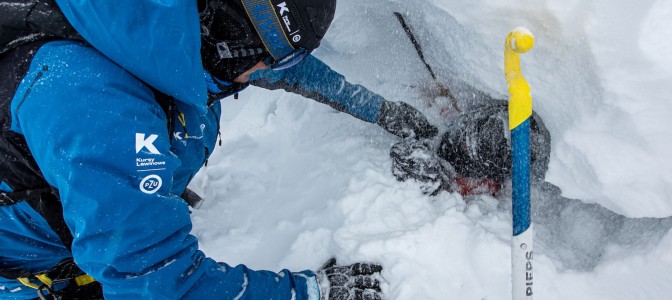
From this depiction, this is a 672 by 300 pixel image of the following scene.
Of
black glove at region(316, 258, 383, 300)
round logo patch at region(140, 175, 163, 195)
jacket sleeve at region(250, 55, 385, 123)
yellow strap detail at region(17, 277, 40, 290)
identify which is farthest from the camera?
jacket sleeve at region(250, 55, 385, 123)

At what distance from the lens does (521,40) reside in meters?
1.92

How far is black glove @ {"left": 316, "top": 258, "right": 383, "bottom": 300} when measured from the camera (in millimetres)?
2348

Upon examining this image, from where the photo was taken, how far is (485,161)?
3.11 meters

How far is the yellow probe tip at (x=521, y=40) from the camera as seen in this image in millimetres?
1916

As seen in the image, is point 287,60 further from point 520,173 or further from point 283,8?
point 520,173

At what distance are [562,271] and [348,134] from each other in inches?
66.0

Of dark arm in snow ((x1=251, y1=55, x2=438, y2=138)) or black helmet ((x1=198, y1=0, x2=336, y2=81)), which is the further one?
dark arm in snow ((x1=251, y1=55, x2=438, y2=138))

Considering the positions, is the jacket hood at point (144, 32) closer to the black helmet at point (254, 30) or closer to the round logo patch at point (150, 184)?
the black helmet at point (254, 30)

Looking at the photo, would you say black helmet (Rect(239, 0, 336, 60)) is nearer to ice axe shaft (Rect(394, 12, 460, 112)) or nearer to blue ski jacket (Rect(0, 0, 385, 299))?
blue ski jacket (Rect(0, 0, 385, 299))

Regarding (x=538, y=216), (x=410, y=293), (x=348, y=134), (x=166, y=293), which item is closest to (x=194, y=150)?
(x=166, y=293)

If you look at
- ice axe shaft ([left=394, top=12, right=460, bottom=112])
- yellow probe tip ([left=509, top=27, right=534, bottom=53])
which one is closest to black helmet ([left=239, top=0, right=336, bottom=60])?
yellow probe tip ([left=509, top=27, right=534, bottom=53])

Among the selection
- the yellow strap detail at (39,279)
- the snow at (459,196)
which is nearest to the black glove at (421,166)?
the snow at (459,196)

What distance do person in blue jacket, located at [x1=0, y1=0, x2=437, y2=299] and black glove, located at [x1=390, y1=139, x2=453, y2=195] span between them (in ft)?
4.46

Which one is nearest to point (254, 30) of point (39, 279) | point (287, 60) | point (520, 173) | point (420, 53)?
point (287, 60)
